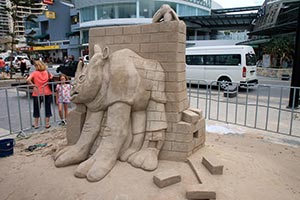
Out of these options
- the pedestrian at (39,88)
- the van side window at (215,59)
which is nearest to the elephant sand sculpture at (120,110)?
the pedestrian at (39,88)

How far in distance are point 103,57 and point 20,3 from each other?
14.0m

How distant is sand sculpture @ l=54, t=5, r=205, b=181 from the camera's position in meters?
3.38

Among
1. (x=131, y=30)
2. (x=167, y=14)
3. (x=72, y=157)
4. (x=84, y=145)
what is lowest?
(x=72, y=157)

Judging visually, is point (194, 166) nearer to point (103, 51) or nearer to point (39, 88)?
point (103, 51)

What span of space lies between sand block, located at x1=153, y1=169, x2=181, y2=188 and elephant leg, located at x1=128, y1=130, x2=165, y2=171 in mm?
272

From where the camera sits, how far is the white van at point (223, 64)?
11211mm

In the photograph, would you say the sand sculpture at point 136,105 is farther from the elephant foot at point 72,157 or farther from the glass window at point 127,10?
the glass window at point 127,10

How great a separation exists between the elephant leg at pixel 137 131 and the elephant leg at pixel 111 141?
15cm

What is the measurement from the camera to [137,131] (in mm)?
3543

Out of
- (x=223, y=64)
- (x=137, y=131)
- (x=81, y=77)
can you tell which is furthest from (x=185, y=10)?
(x=137, y=131)

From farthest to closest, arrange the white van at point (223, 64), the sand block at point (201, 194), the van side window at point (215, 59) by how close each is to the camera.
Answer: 1. the van side window at point (215, 59)
2. the white van at point (223, 64)
3. the sand block at point (201, 194)

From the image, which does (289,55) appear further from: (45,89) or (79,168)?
(79,168)

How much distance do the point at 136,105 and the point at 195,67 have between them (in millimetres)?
9614

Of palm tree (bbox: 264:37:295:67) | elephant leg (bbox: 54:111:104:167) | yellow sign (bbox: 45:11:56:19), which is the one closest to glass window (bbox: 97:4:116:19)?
yellow sign (bbox: 45:11:56:19)
